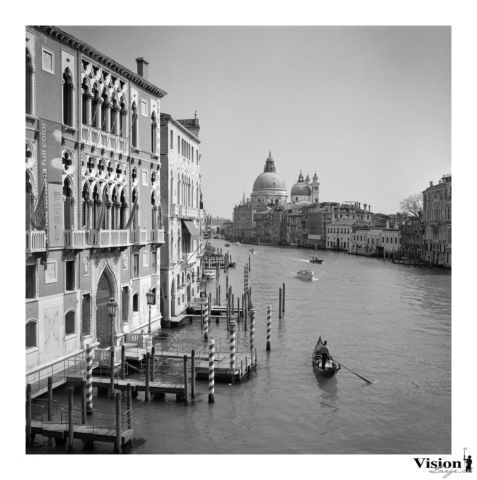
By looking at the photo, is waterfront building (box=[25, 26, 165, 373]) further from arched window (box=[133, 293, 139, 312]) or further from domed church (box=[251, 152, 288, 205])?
domed church (box=[251, 152, 288, 205])

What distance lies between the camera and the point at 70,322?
196 inches

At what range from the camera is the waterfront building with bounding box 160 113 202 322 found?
300 inches

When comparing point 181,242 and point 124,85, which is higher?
point 124,85

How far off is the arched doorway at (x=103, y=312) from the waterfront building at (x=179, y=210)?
1895mm

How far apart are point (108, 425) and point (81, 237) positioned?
1.51 metres

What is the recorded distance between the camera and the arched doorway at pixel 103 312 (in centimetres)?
555

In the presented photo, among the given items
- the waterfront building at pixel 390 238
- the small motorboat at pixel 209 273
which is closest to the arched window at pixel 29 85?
the small motorboat at pixel 209 273

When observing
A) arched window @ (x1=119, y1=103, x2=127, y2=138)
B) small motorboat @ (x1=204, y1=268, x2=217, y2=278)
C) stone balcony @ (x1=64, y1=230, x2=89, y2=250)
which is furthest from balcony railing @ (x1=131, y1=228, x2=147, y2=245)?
small motorboat @ (x1=204, y1=268, x2=217, y2=278)

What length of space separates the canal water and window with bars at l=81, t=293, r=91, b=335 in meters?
0.60

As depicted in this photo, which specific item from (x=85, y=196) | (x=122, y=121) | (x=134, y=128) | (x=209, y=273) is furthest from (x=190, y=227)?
(x=209, y=273)

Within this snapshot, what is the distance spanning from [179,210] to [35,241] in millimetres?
4014
